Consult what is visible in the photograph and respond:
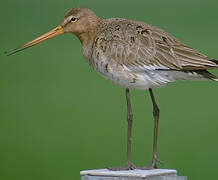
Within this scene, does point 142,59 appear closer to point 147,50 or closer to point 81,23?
point 147,50

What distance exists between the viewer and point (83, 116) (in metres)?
14.9

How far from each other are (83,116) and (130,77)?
5.66 metres

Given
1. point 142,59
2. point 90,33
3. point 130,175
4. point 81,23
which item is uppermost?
point 81,23

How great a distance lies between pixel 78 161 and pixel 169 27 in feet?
18.3

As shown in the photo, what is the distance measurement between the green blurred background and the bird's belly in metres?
3.35

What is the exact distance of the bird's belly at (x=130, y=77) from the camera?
9250 millimetres

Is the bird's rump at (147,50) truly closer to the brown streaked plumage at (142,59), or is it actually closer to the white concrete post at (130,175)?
the brown streaked plumage at (142,59)

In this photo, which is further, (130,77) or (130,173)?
(130,77)

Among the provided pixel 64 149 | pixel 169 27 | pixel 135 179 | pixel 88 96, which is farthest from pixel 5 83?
pixel 135 179

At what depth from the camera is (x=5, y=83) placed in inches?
639

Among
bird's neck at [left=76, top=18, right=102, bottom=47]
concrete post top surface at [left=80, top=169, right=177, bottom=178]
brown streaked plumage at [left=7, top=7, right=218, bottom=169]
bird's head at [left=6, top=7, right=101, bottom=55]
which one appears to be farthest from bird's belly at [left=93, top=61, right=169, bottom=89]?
concrete post top surface at [left=80, top=169, right=177, bottom=178]

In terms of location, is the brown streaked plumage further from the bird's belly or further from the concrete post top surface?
the concrete post top surface

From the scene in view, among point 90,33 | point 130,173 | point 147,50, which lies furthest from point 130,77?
point 130,173

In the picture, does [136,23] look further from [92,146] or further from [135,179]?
[92,146]
